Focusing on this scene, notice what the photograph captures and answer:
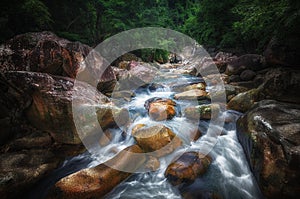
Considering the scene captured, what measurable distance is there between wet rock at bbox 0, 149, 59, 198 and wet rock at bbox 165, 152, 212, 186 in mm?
2781

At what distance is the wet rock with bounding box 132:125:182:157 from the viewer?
3.86 metres

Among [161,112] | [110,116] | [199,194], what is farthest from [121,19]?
[199,194]

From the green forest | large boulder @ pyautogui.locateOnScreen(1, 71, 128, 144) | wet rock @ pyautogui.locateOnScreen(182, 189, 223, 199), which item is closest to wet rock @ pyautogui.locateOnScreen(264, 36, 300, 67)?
the green forest

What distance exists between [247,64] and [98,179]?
8.82 meters

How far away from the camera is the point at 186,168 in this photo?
10.8 ft

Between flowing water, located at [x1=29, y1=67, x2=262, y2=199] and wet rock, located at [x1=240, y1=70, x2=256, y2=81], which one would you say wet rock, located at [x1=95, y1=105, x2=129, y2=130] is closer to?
flowing water, located at [x1=29, y1=67, x2=262, y2=199]

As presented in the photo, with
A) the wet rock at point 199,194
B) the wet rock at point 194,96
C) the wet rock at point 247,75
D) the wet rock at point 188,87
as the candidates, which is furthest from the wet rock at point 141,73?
the wet rock at point 199,194

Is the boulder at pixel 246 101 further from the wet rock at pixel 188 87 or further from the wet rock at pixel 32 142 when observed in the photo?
the wet rock at pixel 32 142

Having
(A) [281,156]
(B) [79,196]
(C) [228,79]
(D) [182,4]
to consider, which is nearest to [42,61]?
(B) [79,196]

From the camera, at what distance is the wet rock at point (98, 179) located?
112 inches

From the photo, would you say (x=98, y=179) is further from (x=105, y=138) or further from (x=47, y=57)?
(x=47, y=57)

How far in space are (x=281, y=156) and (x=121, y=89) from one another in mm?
6591

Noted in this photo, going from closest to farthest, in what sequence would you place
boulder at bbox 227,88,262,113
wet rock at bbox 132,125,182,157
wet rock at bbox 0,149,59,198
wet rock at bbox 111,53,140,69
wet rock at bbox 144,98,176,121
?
wet rock at bbox 0,149,59,198, wet rock at bbox 132,125,182,157, boulder at bbox 227,88,262,113, wet rock at bbox 144,98,176,121, wet rock at bbox 111,53,140,69

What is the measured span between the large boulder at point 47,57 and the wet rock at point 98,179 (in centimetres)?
360
